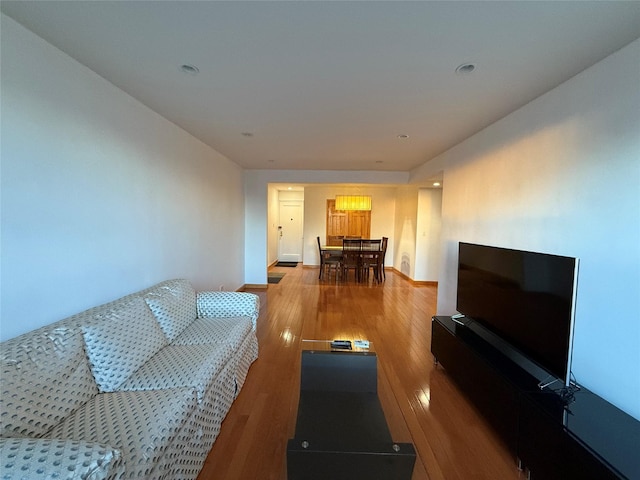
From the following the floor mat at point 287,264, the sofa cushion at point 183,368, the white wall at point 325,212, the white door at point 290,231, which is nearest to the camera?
the sofa cushion at point 183,368

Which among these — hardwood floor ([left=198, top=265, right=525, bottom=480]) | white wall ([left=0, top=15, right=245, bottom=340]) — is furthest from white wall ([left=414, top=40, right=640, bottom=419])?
white wall ([left=0, top=15, right=245, bottom=340])

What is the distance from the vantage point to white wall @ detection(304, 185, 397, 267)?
7.74 meters

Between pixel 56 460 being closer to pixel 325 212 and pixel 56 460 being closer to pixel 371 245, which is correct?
pixel 371 245

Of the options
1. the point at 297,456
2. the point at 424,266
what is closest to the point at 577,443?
the point at 297,456

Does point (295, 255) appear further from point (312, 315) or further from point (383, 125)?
point (383, 125)

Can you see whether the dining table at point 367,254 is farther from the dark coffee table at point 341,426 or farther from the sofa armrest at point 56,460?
the sofa armrest at point 56,460

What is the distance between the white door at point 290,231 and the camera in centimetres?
914

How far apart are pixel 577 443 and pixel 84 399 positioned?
90.0 inches

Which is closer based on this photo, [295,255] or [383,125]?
[383,125]

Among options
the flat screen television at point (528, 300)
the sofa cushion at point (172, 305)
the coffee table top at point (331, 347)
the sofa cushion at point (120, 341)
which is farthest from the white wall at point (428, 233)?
the sofa cushion at point (120, 341)

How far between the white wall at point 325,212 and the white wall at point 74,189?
16.9 ft

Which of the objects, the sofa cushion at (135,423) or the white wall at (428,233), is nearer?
the sofa cushion at (135,423)

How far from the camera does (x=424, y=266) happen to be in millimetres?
5934

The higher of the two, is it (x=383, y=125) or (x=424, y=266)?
(x=383, y=125)
